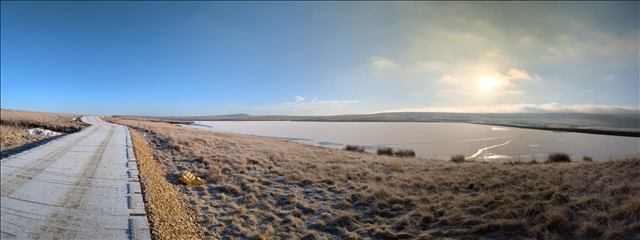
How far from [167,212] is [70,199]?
8.66 ft

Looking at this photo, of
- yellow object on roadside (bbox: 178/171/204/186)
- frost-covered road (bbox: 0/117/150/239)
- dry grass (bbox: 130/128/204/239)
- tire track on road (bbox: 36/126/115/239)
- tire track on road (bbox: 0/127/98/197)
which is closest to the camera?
tire track on road (bbox: 36/126/115/239)

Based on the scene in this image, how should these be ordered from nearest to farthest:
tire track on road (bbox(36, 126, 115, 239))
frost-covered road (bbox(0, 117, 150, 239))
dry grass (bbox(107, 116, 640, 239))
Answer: tire track on road (bbox(36, 126, 115, 239)) → frost-covered road (bbox(0, 117, 150, 239)) → dry grass (bbox(107, 116, 640, 239))

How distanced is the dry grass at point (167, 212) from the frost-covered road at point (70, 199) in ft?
0.65

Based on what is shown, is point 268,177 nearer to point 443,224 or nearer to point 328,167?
point 328,167

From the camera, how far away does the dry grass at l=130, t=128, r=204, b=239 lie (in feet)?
21.6

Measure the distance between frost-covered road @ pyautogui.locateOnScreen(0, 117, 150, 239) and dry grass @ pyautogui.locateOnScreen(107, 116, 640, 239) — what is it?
1795 mm

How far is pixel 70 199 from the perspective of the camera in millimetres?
7910

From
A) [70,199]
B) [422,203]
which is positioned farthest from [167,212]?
[422,203]

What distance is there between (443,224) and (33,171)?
531 inches

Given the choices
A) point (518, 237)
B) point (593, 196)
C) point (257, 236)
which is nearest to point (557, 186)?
point (593, 196)

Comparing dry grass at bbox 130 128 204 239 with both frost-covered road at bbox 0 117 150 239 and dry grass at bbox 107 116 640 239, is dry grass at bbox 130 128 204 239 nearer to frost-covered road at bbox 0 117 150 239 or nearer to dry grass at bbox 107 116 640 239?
frost-covered road at bbox 0 117 150 239

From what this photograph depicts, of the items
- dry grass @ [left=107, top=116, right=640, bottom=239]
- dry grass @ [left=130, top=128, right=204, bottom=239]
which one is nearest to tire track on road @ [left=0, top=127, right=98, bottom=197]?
dry grass @ [left=130, top=128, right=204, bottom=239]

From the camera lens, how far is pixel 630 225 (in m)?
5.97

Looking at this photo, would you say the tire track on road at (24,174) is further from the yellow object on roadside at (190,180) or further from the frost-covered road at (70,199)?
the yellow object on roadside at (190,180)
